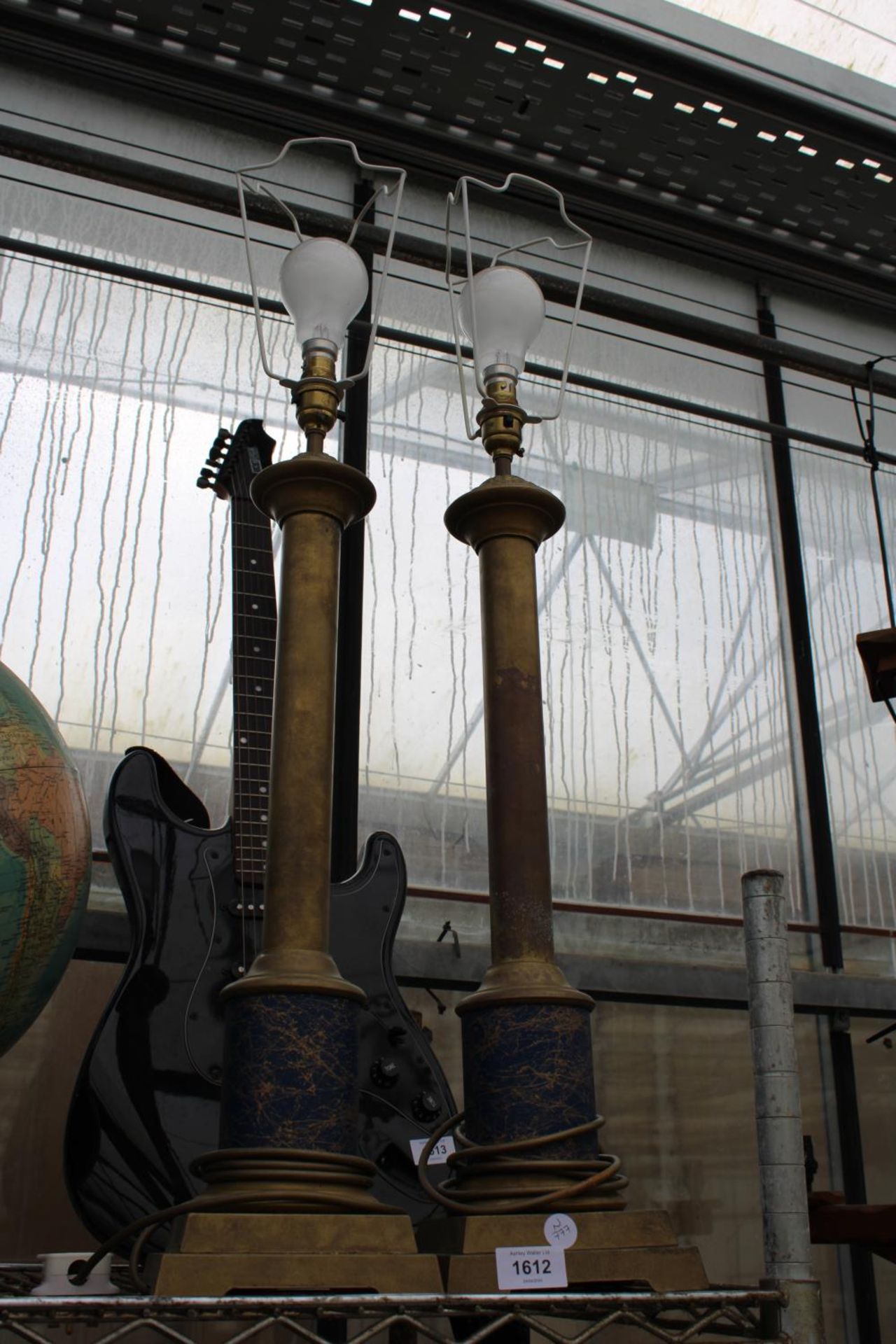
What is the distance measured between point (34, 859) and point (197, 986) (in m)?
0.66

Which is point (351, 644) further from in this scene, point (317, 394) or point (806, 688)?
point (317, 394)

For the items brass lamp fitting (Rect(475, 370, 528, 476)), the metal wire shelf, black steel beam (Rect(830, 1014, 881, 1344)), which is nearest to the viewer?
the metal wire shelf

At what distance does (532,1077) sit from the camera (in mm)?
1146

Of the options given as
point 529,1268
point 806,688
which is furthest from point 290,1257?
point 806,688

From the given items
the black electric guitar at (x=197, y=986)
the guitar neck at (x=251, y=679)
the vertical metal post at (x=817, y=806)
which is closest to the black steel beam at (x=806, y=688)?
the vertical metal post at (x=817, y=806)

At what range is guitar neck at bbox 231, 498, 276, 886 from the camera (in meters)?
2.10

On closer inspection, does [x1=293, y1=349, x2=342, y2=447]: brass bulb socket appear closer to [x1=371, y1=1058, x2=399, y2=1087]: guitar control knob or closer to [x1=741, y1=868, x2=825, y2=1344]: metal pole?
[x1=741, y1=868, x2=825, y2=1344]: metal pole

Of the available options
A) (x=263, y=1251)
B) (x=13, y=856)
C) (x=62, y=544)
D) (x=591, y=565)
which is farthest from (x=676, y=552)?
(x=263, y=1251)

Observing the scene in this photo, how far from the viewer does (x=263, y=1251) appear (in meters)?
0.99

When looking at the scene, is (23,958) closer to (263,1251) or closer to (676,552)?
(263,1251)

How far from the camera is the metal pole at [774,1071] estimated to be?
1.36 metres

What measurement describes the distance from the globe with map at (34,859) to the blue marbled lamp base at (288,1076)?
13.4 inches

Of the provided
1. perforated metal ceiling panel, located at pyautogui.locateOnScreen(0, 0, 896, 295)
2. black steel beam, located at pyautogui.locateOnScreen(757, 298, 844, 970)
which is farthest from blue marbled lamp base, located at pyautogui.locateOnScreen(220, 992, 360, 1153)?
perforated metal ceiling panel, located at pyautogui.locateOnScreen(0, 0, 896, 295)

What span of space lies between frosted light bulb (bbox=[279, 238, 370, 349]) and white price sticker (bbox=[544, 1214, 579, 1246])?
0.96 m
